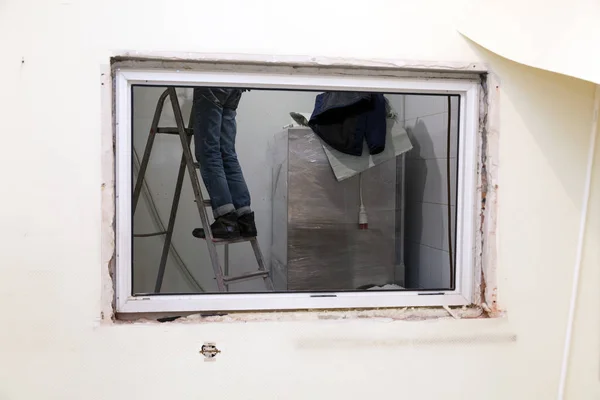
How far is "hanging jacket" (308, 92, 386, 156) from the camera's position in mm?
2109

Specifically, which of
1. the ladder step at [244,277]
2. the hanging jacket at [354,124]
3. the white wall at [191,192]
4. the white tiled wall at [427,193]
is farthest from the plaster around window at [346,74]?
the white wall at [191,192]

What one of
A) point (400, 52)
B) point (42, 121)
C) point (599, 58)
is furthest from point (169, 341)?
point (599, 58)

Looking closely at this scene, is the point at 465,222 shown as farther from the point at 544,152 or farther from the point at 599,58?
the point at 599,58

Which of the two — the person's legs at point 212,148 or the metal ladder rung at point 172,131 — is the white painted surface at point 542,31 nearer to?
the person's legs at point 212,148

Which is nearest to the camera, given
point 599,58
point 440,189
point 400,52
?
point 599,58

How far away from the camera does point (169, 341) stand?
119cm

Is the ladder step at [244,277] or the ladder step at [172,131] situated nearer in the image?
the ladder step at [244,277]

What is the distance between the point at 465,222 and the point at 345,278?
1.02m

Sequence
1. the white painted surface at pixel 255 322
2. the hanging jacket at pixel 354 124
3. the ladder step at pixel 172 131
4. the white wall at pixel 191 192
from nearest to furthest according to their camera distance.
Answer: the white painted surface at pixel 255 322, the ladder step at pixel 172 131, the hanging jacket at pixel 354 124, the white wall at pixel 191 192

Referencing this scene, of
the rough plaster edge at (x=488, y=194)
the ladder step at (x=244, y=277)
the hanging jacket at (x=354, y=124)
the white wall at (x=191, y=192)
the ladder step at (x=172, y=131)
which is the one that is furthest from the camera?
the white wall at (x=191, y=192)

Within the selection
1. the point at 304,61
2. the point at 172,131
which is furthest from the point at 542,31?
the point at 172,131

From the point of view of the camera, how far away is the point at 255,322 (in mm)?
1217

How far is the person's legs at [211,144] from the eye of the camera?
1853mm

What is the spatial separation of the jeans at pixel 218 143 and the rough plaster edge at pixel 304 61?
2.16 ft
